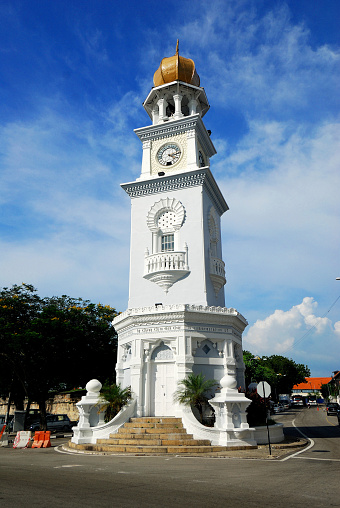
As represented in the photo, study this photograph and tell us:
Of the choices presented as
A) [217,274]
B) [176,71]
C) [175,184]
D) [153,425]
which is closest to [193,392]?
[153,425]

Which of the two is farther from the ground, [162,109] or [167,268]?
[162,109]

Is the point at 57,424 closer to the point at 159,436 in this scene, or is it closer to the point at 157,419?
the point at 157,419

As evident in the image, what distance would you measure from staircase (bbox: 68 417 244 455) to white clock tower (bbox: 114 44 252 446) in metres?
1.05

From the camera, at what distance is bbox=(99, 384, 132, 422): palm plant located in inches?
727

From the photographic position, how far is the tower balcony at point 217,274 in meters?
23.1

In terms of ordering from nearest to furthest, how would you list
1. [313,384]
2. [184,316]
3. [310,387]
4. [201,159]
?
[184,316], [201,159], [310,387], [313,384]

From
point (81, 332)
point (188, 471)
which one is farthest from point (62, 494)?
point (81, 332)

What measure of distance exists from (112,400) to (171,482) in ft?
32.2

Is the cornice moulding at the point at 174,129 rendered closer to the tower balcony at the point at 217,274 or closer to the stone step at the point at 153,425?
the tower balcony at the point at 217,274

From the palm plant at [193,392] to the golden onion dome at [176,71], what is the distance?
20298 mm

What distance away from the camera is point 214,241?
25141 mm

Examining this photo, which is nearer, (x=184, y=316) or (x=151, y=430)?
(x=151, y=430)

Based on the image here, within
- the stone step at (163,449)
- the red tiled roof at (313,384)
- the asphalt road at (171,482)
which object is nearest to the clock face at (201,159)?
the stone step at (163,449)

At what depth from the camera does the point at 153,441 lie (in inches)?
633
